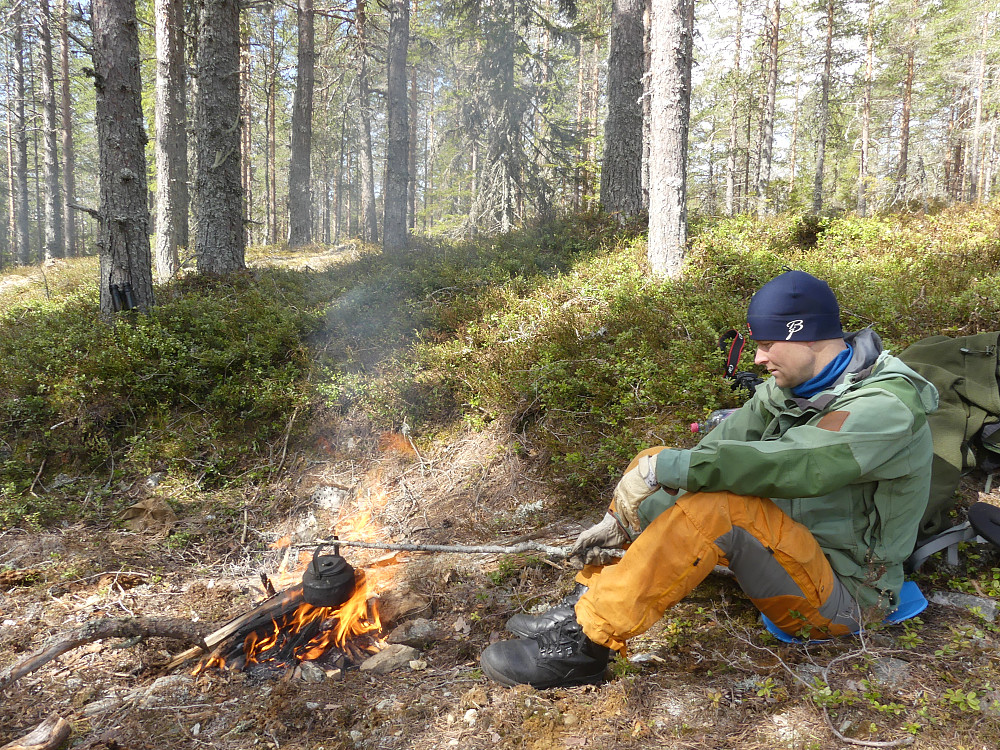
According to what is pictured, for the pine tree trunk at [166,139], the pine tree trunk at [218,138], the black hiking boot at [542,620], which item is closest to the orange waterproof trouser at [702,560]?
the black hiking boot at [542,620]

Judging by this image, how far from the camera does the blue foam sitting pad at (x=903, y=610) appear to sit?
272 centimetres

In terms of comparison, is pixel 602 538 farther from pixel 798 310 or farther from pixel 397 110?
pixel 397 110

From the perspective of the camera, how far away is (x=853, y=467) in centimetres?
226

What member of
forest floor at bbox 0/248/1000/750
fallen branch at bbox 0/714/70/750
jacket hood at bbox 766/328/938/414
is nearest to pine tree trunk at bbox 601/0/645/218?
forest floor at bbox 0/248/1000/750

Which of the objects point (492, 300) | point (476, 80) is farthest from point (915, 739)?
point (476, 80)

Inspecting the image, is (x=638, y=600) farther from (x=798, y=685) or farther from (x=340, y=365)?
(x=340, y=365)

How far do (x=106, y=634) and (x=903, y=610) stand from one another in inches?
179

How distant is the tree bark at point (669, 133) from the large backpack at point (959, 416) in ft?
14.1

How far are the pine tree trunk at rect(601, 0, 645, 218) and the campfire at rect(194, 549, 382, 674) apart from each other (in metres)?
9.01

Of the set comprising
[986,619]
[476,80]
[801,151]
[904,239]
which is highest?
[801,151]

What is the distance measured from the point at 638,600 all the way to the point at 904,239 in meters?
7.67

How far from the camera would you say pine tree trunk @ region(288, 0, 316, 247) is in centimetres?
1532

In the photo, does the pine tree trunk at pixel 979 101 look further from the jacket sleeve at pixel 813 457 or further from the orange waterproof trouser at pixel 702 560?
the orange waterproof trouser at pixel 702 560

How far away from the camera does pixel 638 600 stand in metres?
2.42
